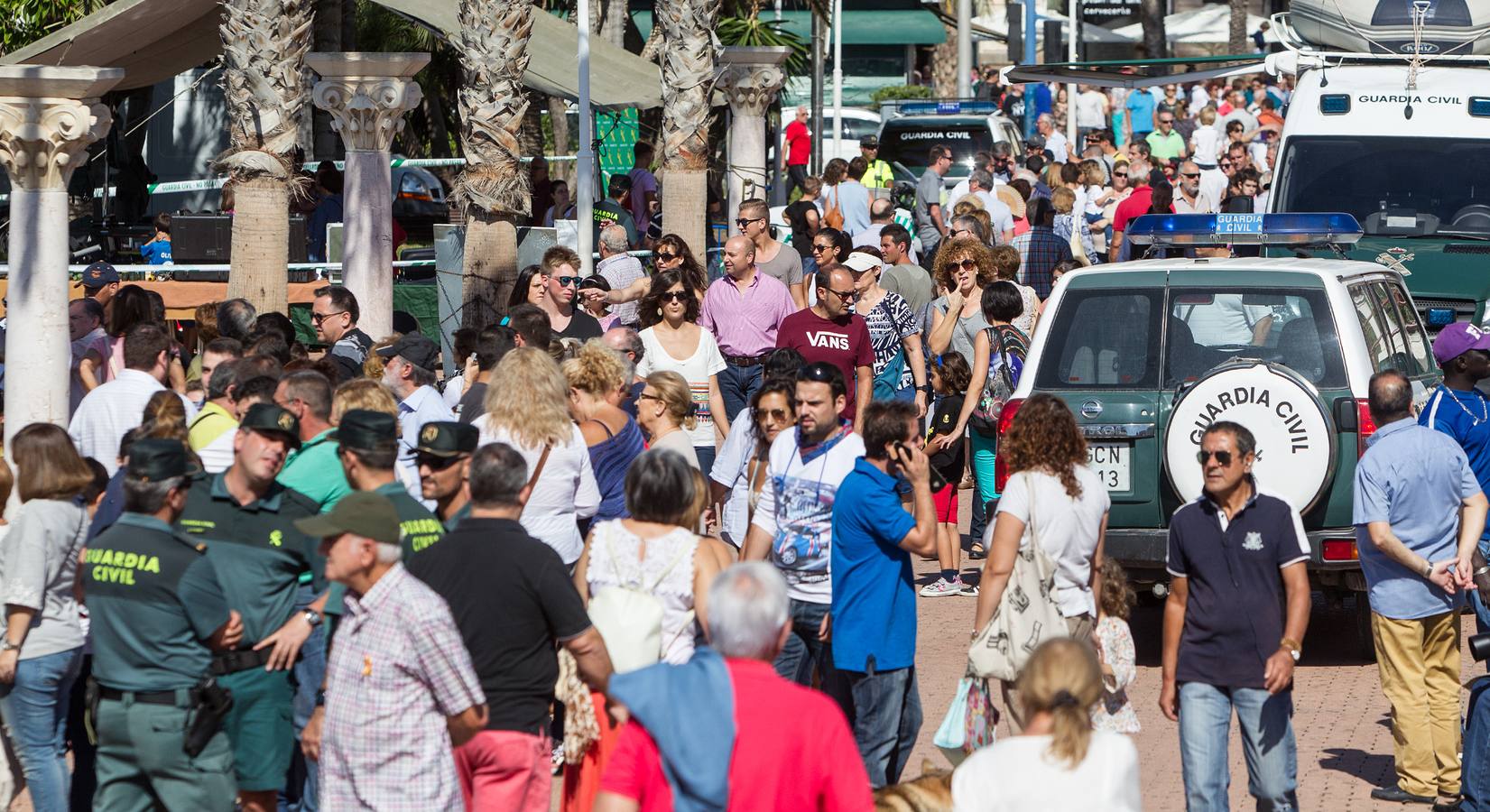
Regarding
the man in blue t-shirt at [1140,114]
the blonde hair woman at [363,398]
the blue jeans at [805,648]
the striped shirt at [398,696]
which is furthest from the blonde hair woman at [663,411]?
the man in blue t-shirt at [1140,114]

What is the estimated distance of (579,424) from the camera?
830 centimetres

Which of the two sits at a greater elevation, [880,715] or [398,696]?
[398,696]

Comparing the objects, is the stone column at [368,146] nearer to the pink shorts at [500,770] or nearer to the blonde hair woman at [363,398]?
the blonde hair woman at [363,398]

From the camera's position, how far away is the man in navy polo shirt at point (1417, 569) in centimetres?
760

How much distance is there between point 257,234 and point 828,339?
488 cm

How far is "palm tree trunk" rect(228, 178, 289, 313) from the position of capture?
13922 mm

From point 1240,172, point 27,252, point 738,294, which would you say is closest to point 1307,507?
point 738,294

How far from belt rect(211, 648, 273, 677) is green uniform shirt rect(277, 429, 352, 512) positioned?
0.65 metres

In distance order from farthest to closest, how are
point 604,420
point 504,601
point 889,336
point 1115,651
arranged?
point 889,336
point 604,420
point 1115,651
point 504,601

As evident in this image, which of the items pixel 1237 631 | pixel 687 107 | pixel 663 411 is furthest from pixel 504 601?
pixel 687 107

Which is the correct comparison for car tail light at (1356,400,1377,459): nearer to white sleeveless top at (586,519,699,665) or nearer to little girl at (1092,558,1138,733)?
little girl at (1092,558,1138,733)

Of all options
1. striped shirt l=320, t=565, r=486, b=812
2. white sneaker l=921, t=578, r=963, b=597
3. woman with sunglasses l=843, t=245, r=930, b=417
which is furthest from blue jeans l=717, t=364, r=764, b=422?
striped shirt l=320, t=565, r=486, b=812

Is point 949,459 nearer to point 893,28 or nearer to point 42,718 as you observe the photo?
point 42,718

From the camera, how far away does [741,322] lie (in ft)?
39.2
